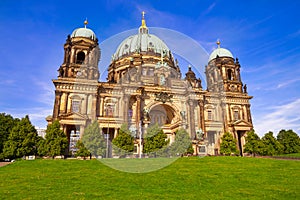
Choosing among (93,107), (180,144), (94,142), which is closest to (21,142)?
(94,142)

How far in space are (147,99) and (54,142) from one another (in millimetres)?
18484

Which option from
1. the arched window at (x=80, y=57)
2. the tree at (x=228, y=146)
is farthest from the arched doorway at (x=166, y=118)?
the arched window at (x=80, y=57)

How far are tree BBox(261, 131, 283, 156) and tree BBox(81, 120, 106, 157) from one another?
28.0m

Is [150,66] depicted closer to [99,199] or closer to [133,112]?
[133,112]

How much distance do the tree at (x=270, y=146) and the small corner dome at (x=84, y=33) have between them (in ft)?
127

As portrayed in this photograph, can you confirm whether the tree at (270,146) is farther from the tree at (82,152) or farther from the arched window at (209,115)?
the tree at (82,152)

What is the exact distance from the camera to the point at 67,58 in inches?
1697

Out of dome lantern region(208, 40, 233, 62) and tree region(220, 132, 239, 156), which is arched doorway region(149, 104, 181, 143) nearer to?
tree region(220, 132, 239, 156)

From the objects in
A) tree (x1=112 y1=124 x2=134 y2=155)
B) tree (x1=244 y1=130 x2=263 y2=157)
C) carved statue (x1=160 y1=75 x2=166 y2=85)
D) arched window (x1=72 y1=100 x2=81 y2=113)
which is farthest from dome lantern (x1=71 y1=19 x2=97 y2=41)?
tree (x1=244 y1=130 x2=263 y2=157)

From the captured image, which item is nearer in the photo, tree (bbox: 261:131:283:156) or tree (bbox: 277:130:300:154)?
tree (bbox: 261:131:283:156)

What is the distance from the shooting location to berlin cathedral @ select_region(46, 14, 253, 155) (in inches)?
1545

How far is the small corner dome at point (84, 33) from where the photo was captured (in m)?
45.5

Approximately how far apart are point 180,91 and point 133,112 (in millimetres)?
10894

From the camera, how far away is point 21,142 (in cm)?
3100
